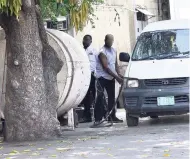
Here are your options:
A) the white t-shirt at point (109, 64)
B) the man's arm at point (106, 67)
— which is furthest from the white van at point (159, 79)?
the white t-shirt at point (109, 64)

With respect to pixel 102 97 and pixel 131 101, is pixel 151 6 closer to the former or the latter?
pixel 102 97

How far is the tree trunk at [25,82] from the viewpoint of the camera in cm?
1040

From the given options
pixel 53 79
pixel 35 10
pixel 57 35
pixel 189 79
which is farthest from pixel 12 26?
pixel 189 79

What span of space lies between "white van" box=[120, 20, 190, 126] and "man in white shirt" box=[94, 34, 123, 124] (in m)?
0.84

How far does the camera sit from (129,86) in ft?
38.9

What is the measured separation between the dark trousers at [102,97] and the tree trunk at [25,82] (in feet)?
8.30

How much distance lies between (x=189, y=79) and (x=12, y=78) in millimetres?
3346

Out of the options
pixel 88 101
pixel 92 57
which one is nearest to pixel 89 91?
pixel 88 101

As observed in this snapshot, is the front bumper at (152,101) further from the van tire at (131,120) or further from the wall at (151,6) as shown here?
the wall at (151,6)

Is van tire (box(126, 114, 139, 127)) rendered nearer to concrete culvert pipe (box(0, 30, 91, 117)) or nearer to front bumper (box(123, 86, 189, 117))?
front bumper (box(123, 86, 189, 117))

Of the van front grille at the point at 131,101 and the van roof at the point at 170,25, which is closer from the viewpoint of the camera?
the van front grille at the point at 131,101

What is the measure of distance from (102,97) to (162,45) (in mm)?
1746

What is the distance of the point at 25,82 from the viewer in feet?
34.2

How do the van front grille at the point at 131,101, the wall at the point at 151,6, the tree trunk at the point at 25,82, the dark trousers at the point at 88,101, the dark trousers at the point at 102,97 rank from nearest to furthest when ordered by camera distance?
1. the tree trunk at the point at 25,82
2. the van front grille at the point at 131,101
3. the dark trousers at the point at 102,97
4. the dark trousers at the point at 88,101
5. the wall at the point at 151,6
